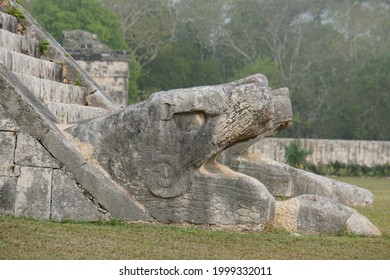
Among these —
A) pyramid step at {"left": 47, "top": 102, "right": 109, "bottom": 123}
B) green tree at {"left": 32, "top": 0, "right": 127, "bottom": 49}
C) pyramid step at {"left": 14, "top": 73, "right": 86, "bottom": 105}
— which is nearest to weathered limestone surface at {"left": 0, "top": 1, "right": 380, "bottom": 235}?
pyramid step at {"left": 14, "top": 73, "right": 86, "bottom": 105}

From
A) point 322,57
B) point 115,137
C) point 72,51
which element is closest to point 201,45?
point 322,57

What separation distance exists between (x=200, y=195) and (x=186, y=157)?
1.16ft

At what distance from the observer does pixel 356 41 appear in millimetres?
66625

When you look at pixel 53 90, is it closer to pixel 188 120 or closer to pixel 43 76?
pixel 43 76

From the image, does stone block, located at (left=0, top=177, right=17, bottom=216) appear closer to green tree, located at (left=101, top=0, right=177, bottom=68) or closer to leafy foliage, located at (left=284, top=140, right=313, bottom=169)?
leafy foliage, located at (left=284, top=140, right=313, bottom=169)

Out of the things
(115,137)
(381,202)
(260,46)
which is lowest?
(381,202)

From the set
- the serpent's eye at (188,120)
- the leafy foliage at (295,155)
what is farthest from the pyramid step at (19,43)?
the leafy foliage at (295,155)

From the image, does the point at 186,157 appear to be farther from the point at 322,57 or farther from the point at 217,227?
the point at 322,57

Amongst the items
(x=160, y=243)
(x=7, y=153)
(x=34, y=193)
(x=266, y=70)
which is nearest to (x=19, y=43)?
(x=7, y=153)

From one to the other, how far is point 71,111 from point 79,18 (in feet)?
141

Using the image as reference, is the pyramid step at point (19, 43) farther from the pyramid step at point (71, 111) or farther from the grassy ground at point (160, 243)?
the grassy ground at point (160, 243)

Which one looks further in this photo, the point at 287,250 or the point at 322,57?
the point at 322,57

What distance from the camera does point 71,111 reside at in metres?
11.7

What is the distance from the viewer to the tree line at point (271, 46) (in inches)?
2115
